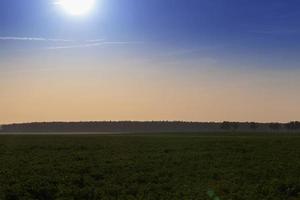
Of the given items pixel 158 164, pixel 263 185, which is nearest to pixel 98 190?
pixel 263 185

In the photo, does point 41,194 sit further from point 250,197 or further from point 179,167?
point 179,167

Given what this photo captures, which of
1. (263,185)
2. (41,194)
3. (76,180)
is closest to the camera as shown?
(41,194)

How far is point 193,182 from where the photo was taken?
966 inches

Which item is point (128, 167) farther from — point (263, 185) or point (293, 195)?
point (293, 195)

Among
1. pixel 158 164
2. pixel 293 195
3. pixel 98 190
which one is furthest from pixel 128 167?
pixel 293 195

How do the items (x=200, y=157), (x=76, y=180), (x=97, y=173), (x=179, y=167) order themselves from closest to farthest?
(x=76, y=180) → (x=97, y=173) → (x=179, y=167) → (x=200, y=157)

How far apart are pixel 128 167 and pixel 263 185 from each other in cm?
1002

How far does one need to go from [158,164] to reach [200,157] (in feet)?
21.2

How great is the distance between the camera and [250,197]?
2044 cm

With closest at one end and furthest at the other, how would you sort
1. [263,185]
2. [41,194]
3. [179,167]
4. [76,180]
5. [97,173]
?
[41,194], [263,185], [76,180], [97,173], [179,167]

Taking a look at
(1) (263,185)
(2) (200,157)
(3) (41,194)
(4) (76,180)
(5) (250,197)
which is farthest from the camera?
(2) (200,157)

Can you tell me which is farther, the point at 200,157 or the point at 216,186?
the point at 200,157

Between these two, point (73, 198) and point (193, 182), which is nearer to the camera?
point (73, 198)

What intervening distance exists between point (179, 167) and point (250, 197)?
36.0 ft
